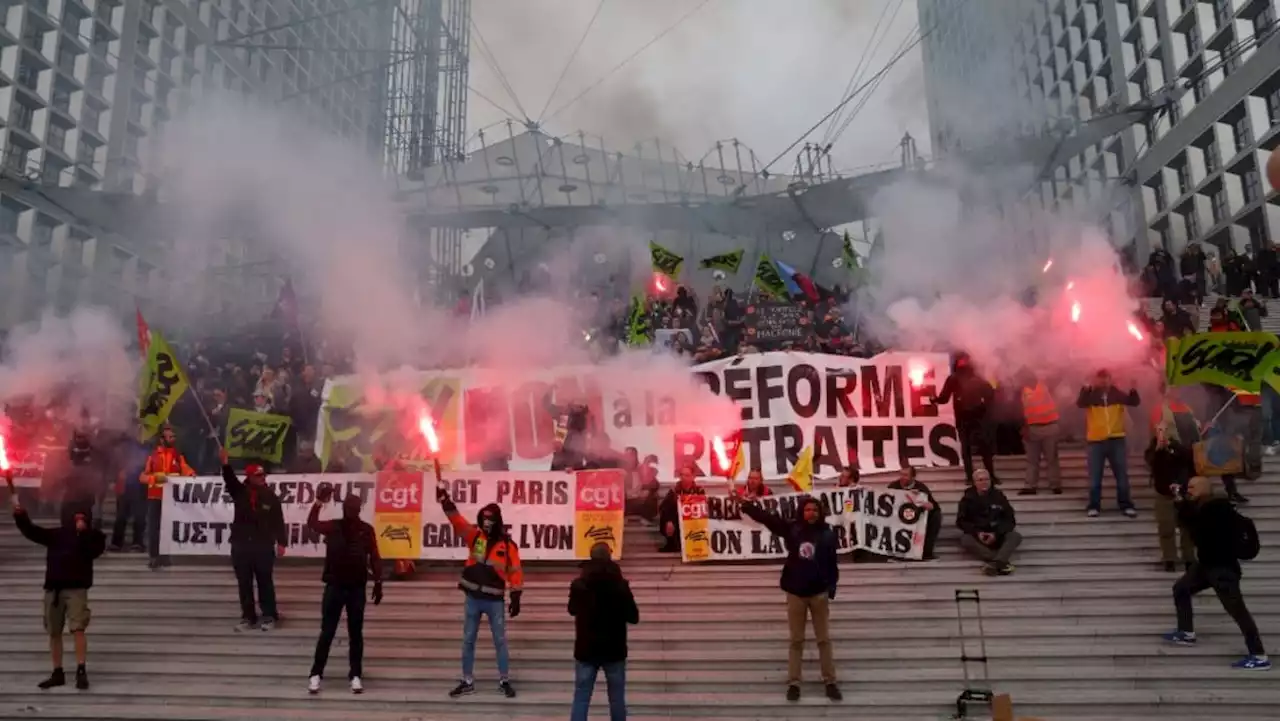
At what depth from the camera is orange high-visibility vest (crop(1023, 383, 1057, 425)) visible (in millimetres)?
10547

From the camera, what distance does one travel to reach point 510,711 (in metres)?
7.11

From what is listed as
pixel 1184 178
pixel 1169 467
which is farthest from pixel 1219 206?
pixel 1169 467

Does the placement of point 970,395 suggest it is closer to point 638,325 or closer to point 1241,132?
point 638,325

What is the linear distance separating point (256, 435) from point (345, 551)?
198 inches

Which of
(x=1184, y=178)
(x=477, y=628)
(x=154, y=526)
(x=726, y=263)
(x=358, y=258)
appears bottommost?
(x=477, y=628)

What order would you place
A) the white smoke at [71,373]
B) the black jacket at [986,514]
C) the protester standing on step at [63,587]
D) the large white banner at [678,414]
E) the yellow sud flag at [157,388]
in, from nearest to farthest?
1. the protester standing on step at [63,587]
2. the black jacket at [986,514]
3. the yellow sud flag at [157,388]
4. the large white banner at [678,414]
5. the white smoke at [71,373]

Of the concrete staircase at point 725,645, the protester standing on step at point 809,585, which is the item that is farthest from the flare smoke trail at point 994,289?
the protester standing on step at point 809,585

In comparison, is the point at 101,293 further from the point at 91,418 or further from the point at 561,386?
the point at 561,386

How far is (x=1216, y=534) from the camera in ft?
23.4

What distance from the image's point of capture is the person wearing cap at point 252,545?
871 cm

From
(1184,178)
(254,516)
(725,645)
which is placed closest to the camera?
(725,645)

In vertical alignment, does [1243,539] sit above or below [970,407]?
below

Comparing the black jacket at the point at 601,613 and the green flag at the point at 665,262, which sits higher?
the green flag at the point at 665,262

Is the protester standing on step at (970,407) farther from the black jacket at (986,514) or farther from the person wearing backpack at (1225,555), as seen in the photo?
the person wearing backpack at (1225,555)
